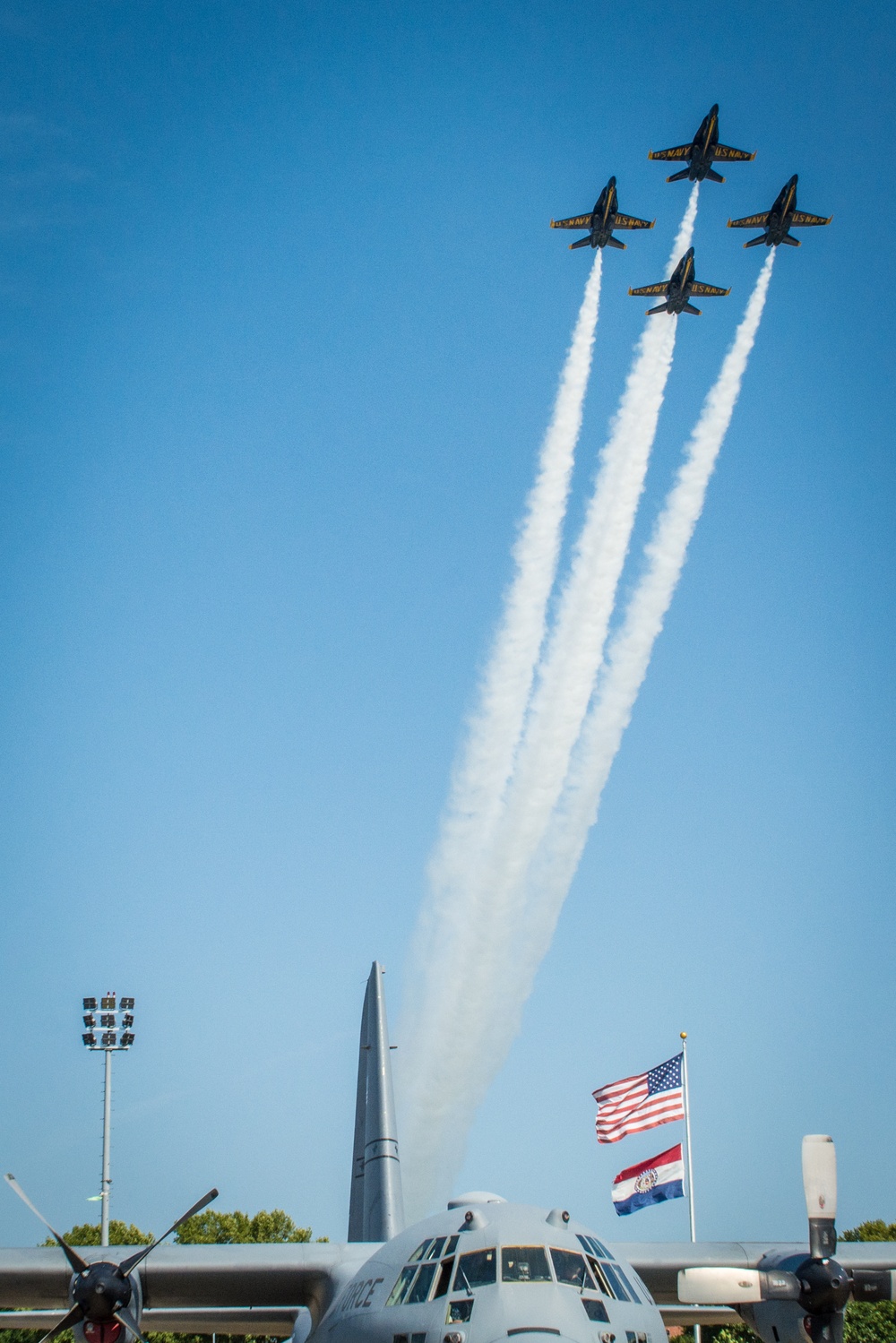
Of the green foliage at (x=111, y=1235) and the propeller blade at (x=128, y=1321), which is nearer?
the propeller blade at (x=128, y=1321)

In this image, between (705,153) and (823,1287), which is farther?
(705,153)

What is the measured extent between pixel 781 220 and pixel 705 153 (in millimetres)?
4612

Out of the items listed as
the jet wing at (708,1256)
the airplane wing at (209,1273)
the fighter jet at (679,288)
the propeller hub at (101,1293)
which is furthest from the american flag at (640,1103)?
the fighter jet at (679,288)

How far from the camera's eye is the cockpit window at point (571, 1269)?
13.4 m

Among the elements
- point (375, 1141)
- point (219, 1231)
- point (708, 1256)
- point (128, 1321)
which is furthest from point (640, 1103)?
point (219, 1231)

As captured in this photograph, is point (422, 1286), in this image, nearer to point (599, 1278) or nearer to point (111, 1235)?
point (599, 1278)

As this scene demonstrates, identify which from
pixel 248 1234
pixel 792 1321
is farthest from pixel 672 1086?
pixel 248 1234

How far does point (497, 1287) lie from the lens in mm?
12914

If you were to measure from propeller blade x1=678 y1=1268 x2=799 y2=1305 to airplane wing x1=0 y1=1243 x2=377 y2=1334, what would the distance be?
5676 mm

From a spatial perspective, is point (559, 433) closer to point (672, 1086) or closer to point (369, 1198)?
point (672, 1086)

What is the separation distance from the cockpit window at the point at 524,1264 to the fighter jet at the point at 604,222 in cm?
4447

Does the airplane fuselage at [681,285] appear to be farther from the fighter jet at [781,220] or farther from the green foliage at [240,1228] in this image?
the green foliage at [240,1228]

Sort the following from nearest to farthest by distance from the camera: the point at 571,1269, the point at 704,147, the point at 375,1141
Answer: the point at 571,1269
the point at 375,1141
the point at 704,147

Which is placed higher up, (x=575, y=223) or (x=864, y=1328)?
(x=575, y=223)
